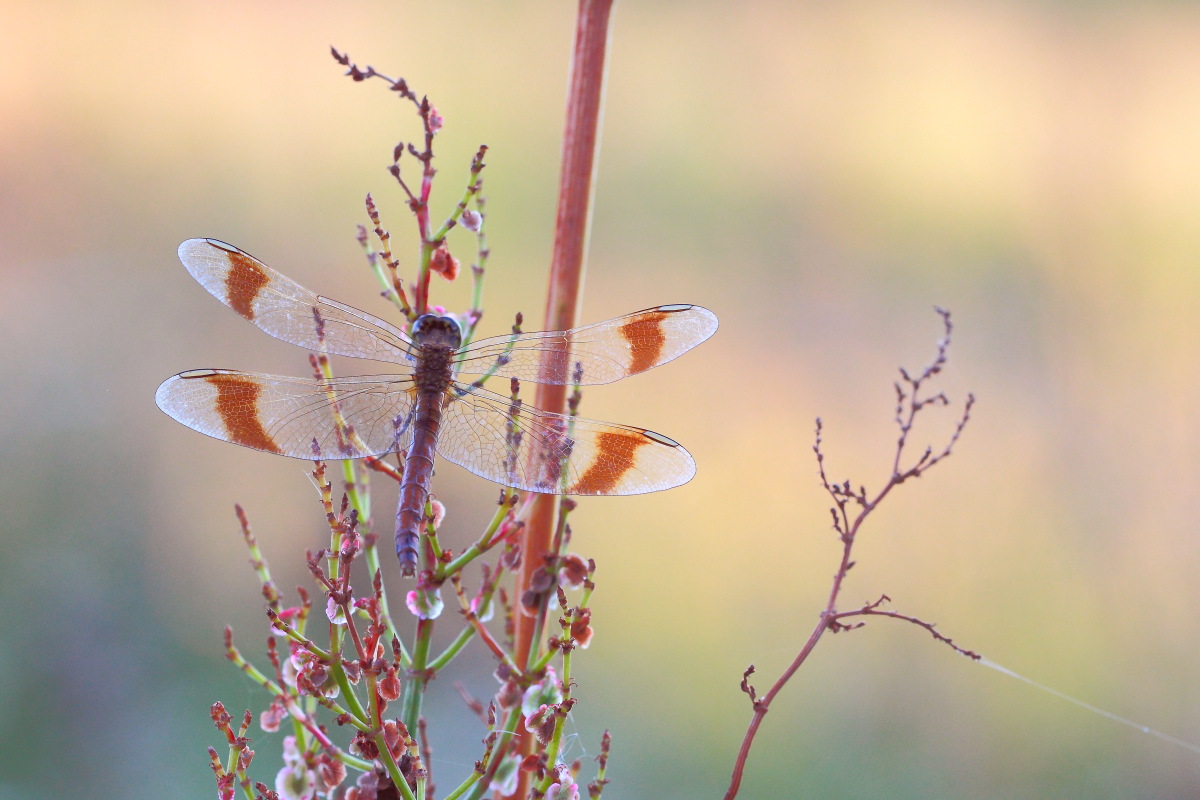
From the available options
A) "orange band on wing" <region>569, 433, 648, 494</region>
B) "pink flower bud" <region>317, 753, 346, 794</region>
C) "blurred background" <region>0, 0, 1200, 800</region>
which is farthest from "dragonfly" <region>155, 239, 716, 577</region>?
"blurred background" <region>0, 0, 1200, 800</region>

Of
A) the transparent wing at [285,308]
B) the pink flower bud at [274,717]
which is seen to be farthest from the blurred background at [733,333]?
the pink flower bud at [274,717]

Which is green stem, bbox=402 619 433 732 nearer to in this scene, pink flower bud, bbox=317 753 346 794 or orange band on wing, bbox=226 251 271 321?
pink flower bud, bbox=317 753 346 794

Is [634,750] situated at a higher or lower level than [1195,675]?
lower

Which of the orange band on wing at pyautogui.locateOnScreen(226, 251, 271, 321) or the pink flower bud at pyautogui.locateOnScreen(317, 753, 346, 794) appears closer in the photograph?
the pink flower bud at pyautogui.locateOnScreen(317, 753, 346, 794)

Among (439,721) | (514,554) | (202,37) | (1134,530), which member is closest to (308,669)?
(514,554)

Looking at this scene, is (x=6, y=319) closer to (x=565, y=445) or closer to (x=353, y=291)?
(x=353, y=291)

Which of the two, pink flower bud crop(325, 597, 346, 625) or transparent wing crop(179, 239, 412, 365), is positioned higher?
transparent wing crop(179, 239, 412, 365)

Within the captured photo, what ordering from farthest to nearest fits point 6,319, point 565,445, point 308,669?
1. point 6,319
2. point 565,445
3. point 308,669

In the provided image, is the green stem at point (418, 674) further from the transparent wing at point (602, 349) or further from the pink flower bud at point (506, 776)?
the transparent wing at point (602, 349)
